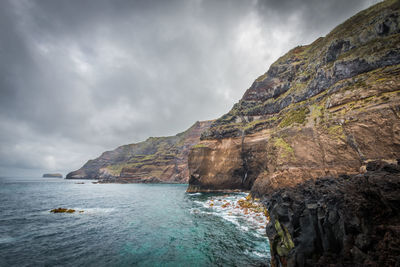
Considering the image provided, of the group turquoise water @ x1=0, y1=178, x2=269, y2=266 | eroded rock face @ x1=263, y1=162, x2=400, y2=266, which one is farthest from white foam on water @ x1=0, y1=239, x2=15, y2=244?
eroded rock face @ x1=263, y1=162, x2=400, y2=266

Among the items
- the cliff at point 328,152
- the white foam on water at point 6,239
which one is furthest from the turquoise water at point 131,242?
the cliff at point 328,152

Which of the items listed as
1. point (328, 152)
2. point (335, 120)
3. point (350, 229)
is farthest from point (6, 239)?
point (335, 120)

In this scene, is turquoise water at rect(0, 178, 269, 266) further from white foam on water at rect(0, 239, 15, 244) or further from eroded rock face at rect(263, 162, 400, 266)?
eroded rock face at rect(263, 162, 400, 266)

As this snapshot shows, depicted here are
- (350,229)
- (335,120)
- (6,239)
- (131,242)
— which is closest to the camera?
(350,229)

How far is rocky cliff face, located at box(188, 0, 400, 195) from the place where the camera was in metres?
23.1

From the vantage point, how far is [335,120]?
90.9 ft

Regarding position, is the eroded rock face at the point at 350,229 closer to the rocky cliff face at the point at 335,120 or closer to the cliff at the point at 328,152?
the cliff at the point at 328,152

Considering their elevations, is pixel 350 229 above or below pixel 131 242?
above

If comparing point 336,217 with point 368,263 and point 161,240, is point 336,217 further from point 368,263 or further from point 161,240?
point 161,240

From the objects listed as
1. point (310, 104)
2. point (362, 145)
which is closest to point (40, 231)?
point (362, 145)

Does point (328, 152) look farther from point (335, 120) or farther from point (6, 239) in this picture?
point (6, 239)

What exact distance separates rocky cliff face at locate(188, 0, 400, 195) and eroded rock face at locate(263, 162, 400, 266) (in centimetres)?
2055

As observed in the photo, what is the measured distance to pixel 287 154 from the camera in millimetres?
32906

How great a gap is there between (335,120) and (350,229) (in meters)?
28.6
